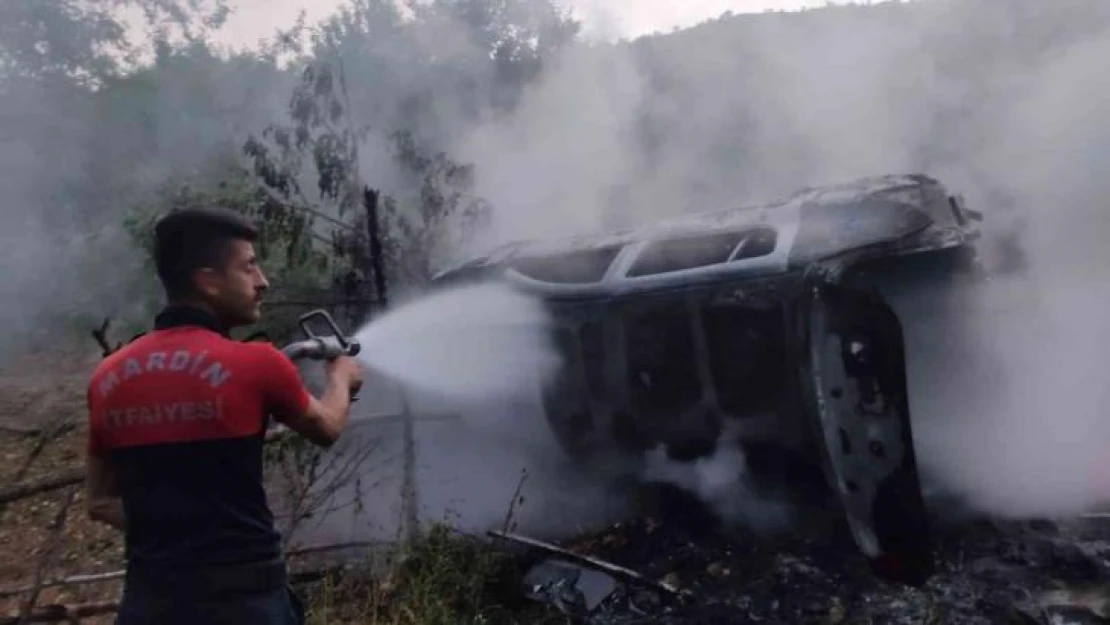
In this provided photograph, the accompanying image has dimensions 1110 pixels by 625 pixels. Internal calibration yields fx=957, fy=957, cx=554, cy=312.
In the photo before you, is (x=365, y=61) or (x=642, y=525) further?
(x=365, y=61)

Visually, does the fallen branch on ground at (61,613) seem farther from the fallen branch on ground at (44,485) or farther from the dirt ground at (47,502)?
the fallen branch on ground at (44,485)

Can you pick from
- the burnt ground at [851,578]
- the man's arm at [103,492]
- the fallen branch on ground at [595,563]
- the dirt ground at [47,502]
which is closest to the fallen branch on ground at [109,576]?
the dirt ground at [47,502]

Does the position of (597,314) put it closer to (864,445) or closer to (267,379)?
(864,445)

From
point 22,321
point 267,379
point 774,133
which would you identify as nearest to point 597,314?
point 267,379

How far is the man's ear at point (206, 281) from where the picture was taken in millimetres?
2121

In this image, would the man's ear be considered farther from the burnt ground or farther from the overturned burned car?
the burnt ground

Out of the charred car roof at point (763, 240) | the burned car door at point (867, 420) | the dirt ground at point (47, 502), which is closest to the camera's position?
the burned car door at point (867, 420)

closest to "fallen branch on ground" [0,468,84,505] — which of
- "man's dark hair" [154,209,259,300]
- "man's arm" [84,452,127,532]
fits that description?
"man's arm" [84,452,127,532]

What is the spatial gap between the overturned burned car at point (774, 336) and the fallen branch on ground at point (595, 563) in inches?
19.6

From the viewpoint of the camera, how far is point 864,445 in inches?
144

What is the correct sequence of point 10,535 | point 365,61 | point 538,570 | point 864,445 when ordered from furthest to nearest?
1. point 365,61
2. point 10,535
3. point 538,570
4. point 864,445

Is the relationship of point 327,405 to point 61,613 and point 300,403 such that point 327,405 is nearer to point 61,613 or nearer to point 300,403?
point 300,403

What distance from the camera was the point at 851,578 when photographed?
3.99m

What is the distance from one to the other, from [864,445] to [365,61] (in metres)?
6.95
